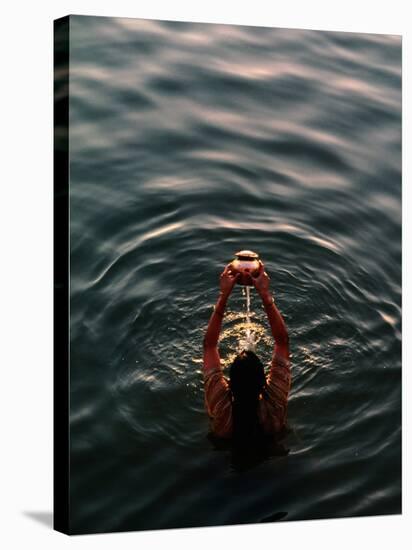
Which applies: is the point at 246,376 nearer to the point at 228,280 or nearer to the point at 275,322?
the point at 275,322

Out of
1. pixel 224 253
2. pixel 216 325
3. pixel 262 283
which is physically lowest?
pixel 216 325

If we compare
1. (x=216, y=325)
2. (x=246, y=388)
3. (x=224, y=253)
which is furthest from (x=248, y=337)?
(x=246, y=388)

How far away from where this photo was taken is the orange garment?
8.05 metres

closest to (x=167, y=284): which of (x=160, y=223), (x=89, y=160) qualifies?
(x=160, y=223)

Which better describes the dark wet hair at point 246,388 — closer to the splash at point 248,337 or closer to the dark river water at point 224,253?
the dark river water at point 224,253

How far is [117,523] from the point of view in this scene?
8047 mm

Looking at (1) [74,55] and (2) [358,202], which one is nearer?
(1) [74,55]

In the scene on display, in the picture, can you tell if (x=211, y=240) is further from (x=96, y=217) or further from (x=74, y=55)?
(x=74, y=55)

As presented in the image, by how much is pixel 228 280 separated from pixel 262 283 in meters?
0.22

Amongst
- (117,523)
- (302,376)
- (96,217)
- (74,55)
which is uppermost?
(74,55)

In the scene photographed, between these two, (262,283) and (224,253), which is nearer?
(262,283)

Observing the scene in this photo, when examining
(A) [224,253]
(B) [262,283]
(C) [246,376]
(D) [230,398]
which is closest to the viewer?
(C) [246,376]

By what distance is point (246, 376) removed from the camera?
7.79 metres

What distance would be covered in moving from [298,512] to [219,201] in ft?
6.90
